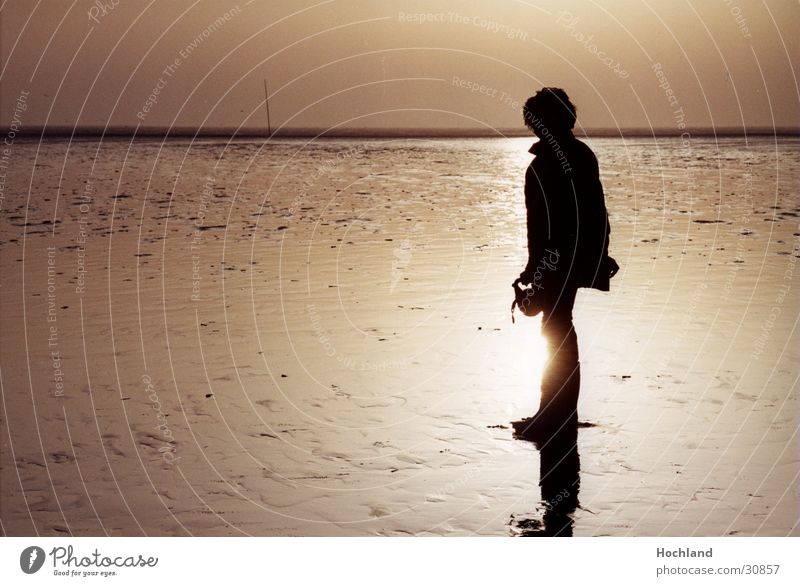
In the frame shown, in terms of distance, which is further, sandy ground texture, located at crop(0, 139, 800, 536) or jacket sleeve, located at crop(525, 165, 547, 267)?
jacket sleeve, located at crop(525, 165, 547, 267)

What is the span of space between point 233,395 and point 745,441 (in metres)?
4.06

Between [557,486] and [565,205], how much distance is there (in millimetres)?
1921

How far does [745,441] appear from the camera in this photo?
20.5ft

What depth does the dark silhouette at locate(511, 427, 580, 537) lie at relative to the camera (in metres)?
5.11

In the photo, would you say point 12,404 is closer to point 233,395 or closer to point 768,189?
point 233,395

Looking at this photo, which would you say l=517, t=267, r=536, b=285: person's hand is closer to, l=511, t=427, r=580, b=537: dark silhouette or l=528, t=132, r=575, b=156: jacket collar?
l=528, t=132, r=575, b=156: jacket collar

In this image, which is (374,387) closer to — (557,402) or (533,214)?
(557,402)

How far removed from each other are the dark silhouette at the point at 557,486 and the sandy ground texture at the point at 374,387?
0.12ft

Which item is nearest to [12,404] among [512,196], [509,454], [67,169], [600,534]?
[509,454]

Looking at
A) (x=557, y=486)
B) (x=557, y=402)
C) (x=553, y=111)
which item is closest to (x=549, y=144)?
(x=553, y=111)
